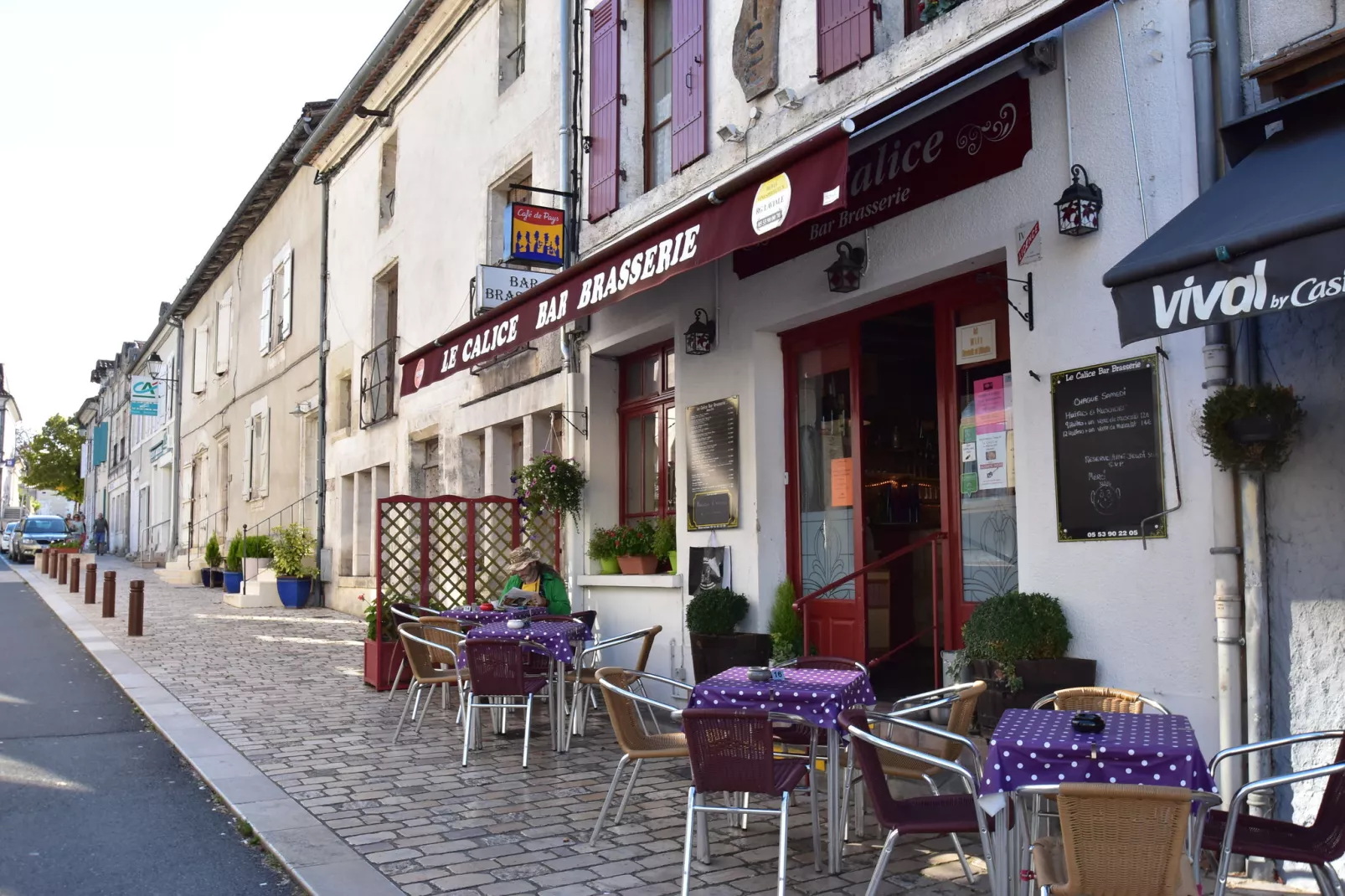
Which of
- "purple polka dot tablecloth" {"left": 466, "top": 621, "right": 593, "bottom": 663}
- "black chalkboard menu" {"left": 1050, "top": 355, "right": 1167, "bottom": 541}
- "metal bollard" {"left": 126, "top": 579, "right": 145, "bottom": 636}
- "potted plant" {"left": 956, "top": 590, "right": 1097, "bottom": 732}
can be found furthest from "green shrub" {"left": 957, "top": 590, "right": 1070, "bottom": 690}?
"metal bollard" {"left": 126, "top": 579, "right": 145, "bottom": 636}

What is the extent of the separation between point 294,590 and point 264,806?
13390 millimetres

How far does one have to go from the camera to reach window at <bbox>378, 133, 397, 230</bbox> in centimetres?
1596

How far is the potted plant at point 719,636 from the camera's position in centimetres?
748

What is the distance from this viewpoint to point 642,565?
920 centimetres

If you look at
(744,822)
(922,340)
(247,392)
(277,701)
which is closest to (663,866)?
(744,822)

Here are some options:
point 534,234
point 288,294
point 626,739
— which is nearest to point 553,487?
point 534,234

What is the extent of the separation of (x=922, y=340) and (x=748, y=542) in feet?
6.41

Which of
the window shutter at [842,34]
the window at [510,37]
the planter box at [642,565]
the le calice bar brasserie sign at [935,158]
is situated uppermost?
the window at [510,37]

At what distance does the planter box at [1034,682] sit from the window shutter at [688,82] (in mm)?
4821

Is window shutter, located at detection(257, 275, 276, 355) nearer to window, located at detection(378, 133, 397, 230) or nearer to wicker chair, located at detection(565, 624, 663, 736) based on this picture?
window, located at detection(378, 133, 397, 230)

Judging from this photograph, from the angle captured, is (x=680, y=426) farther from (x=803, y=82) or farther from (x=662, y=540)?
(x=803, y=82)

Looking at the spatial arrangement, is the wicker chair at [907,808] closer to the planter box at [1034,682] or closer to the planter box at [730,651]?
the planter box at [1034,682]

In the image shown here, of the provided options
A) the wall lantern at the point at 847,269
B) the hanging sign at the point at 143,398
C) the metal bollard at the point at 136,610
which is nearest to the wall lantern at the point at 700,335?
the wall lantern at the point at 847,269

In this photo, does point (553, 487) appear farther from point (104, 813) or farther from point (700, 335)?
point (104, 813)
